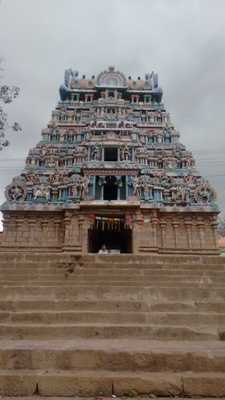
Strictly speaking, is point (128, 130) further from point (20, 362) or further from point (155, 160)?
point (20, 362)

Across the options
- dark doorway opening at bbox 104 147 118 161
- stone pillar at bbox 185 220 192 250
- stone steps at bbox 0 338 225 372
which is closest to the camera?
stone steps at bbox 0 338 225 372

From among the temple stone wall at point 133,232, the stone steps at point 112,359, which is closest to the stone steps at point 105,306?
the stone steps at point 112,359

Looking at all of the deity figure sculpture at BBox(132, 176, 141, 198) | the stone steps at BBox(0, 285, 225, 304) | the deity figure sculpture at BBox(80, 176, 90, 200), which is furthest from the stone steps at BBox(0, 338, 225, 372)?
the deity figure sculpture at BBox(132, 176, 141, 198)

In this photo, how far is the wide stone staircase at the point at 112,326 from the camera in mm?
3754

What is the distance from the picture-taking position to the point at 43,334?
549 centimetres

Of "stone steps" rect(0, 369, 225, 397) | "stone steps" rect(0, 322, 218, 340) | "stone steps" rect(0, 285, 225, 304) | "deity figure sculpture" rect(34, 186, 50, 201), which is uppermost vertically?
"deity figure sculpture" rect(34, 186, 50, 201)

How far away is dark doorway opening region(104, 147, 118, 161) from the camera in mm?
23188

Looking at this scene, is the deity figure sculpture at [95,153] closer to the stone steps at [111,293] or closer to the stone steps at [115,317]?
the stone steps at [111,293]

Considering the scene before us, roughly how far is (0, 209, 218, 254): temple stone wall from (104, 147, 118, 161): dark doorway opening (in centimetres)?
582

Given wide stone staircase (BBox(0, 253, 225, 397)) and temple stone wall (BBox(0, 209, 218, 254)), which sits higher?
temple stone wall (BBox(0, 209, 218, 254))

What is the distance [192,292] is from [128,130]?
18.1 m

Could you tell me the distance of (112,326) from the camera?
219 inches

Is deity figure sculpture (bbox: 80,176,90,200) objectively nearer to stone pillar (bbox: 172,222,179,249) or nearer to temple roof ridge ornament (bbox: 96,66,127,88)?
stone pillar (bbox: 172,222,179,249)

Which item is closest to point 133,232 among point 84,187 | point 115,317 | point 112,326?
point 84,187
